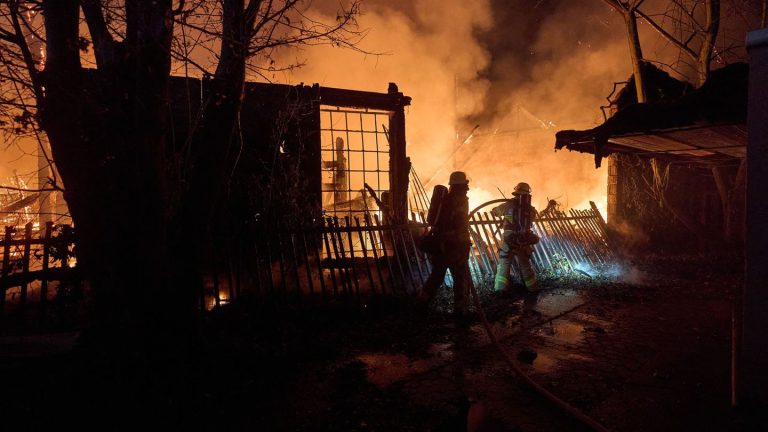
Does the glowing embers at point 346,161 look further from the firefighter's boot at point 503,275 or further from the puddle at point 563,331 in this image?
the puddle at point 563,331

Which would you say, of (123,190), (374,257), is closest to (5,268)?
(123,190)

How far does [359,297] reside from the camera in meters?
6.36

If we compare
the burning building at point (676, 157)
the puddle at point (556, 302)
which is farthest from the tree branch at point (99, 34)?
the burning building at point (676, 157)

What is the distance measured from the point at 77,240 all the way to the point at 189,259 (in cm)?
95

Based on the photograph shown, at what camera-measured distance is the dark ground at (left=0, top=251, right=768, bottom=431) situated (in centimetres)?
325

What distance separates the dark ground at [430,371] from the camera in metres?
3.25

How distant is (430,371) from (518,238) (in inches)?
153

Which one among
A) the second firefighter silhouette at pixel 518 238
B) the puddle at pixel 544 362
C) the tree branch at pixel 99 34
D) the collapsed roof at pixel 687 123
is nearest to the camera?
the tree branch at pixel 99 34

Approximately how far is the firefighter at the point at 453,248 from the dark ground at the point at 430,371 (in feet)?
1.24

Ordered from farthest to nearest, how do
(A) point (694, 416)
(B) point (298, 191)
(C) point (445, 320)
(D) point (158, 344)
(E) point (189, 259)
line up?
(B) point (298, 191), (C) point (445, 320), (E) point (189, 259), (D) point (158, 344), (A) point (694, 416)

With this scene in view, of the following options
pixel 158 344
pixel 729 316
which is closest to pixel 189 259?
pixel 158 344

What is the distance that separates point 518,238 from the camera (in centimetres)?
735

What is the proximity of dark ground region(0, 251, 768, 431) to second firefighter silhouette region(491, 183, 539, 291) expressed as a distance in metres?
1.07

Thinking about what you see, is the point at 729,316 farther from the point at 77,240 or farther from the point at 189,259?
the point at 77,240
